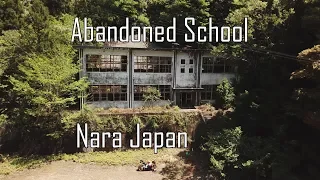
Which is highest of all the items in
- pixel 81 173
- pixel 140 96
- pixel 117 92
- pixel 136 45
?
pixel 136 45

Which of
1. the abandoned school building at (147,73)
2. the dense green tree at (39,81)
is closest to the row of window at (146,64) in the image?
the abandoned school building at (147,73)

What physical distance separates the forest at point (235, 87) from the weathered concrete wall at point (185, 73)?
1.77m

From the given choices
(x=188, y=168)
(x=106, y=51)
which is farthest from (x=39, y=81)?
(x=188, y=168)

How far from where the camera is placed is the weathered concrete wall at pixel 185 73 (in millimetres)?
31047

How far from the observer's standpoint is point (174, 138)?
27125mm

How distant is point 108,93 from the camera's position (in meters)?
29.7

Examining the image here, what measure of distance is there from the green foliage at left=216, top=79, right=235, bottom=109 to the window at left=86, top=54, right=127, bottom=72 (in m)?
9.29

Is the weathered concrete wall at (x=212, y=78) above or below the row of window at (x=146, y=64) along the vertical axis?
below

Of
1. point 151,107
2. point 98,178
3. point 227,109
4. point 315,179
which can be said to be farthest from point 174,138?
point 315,179

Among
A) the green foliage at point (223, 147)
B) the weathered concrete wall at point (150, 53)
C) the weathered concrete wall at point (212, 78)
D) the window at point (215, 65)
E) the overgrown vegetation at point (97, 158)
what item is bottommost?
the overgrown vegetation at point (97, 158)

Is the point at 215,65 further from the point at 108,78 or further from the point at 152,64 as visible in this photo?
the point at 108,78

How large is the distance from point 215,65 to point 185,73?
3.34 meters

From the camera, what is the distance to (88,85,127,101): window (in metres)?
29.2

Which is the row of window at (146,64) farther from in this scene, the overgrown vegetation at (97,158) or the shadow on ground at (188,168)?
the shadow on ground at (188,168)
